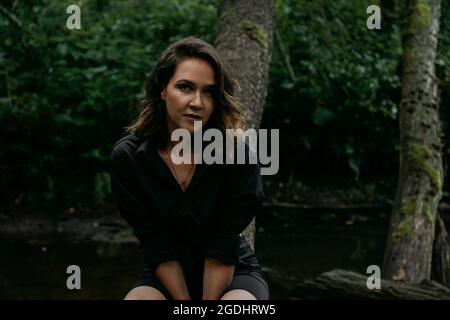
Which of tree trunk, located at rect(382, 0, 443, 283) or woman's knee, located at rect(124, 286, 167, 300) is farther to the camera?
tree trunk, located at rect(382, 0, 443, 283)

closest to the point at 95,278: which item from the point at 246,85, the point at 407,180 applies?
the point at 246,85

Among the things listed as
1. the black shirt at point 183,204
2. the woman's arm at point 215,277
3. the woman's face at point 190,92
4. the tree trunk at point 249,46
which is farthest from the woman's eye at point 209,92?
the tree trunk at point 249,46

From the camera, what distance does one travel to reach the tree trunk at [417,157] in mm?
5281

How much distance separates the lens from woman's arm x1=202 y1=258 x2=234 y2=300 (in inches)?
107

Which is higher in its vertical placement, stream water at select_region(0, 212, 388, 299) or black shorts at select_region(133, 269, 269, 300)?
black shorts at select_region(133, 269, 269, 300)

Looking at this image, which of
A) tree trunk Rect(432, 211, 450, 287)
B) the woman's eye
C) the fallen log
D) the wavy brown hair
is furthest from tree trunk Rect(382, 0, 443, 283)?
the woman's eye

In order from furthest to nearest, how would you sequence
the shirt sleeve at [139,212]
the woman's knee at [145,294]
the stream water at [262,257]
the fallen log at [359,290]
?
the stream water at [262,257] < the fallen log at [359,290] < the shirt sleeve at [139,212] < the woman's knee at [145,294]

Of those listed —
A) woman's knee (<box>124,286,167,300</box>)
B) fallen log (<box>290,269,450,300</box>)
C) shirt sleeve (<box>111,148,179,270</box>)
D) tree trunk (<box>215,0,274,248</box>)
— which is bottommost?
fallen log (<box>290,269,450,300</box>)

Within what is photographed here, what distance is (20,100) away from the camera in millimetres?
8188

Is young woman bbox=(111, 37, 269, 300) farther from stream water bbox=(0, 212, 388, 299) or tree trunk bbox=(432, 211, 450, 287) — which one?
tree trunk bbox=(432, 211, 450, 287)

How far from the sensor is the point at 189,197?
2754 mm

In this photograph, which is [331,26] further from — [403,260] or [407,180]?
[403,260]

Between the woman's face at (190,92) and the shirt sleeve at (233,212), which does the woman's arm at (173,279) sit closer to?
the shirt sleeve at (233,212)

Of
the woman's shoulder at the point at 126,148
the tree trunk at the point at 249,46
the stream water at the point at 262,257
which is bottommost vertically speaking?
the stream water at the point at 262,257
